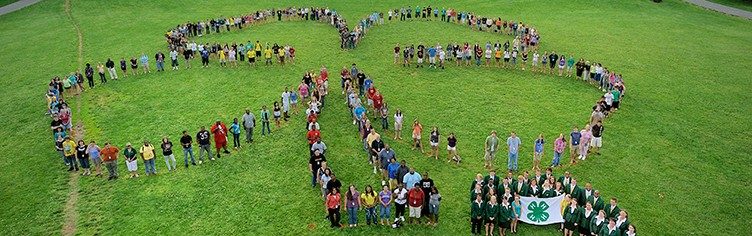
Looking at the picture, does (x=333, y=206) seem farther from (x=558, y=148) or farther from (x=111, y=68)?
(x=111, y=68)

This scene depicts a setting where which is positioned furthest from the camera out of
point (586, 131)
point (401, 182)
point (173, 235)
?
point (586, 131)

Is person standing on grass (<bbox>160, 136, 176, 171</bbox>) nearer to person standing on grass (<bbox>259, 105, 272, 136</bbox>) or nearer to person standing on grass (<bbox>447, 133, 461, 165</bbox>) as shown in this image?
person standing on grass (<bbox>259, 105, 272, 136</bbox>)

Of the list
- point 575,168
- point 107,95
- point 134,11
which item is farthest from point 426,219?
point 134,11

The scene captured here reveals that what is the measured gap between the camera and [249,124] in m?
24.2

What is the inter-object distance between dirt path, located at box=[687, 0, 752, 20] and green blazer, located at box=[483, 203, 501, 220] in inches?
1877

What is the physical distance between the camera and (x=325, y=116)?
2755cm

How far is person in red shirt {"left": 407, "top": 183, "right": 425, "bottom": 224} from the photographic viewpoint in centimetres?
1764

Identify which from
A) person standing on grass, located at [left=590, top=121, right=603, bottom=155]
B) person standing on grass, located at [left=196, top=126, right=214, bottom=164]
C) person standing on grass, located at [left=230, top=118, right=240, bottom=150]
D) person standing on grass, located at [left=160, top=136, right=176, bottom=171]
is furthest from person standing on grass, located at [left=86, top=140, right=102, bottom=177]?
person standing on grass, located at [left=590, top=121, right=603, bottom=155]

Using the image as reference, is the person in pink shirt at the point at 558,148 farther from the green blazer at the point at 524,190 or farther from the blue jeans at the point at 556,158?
the green blazer at the point at 524,190

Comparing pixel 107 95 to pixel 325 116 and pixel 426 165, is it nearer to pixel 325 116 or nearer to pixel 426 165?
pixel 325 116

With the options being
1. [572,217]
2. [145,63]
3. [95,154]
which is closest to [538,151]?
[572,217]

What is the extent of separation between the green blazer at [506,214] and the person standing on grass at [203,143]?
11.9 metres

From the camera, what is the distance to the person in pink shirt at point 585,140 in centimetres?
2222

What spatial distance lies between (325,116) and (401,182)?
9.25 meters
